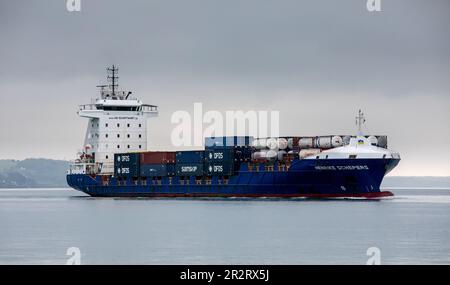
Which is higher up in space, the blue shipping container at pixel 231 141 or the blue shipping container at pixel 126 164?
the blue shipping container at pixel 231 141

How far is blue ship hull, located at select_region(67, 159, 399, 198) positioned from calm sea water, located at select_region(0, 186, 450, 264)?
255 cm

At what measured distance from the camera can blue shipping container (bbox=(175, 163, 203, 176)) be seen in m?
94.2

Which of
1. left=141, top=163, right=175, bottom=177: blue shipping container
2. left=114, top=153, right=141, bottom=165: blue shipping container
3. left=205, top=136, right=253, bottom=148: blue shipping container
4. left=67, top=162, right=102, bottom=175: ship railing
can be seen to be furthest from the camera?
left=67, top=162, right=102, bottom=175: ship railing

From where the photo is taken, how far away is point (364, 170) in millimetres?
84312

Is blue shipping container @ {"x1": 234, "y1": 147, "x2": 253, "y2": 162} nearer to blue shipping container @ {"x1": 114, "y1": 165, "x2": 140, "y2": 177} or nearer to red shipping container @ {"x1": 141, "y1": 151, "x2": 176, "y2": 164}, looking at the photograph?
red shipping container @ {"x1": 141, "y1": 151, "x2": 176, "y2": 164}

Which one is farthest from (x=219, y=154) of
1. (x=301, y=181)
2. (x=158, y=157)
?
(x=301, y=181)

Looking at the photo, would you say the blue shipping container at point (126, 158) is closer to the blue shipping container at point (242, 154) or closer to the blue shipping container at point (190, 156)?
the blue shipping container at point (190, 156)

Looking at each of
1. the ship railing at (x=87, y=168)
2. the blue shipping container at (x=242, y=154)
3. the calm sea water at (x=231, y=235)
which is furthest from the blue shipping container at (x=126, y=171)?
the calm sea water at (x=231, y=235)

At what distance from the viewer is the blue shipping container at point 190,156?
94.1 metres

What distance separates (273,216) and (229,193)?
2293 cm

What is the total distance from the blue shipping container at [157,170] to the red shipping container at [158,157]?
431 mm

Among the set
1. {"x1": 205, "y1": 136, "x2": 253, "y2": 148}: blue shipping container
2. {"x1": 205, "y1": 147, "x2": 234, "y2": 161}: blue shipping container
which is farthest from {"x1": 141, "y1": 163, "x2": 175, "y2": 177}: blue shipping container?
{"x1": 205, "y1": 136, "x2": 253, "y2": 148}: blue shipping container

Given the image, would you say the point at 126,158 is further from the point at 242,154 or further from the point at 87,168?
the point at 242,154
